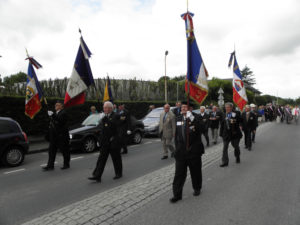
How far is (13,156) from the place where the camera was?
7.62 metres

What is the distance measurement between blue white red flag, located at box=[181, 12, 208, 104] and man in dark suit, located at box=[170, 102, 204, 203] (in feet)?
2.03

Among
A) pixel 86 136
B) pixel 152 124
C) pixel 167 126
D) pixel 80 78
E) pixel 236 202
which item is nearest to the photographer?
pixel 236 202

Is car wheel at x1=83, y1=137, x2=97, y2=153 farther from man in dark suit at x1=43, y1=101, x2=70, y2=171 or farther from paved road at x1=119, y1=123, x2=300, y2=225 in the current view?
paved road at x1=119, y1=123, x2=300, y2=225

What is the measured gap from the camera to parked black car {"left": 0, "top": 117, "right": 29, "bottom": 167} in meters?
7.41

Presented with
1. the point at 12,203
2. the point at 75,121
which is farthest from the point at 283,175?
the point at 75,121

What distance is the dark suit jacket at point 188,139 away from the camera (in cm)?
428

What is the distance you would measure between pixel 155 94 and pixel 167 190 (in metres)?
22.4

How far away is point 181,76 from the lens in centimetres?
9812

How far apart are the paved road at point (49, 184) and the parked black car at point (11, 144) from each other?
31 cm

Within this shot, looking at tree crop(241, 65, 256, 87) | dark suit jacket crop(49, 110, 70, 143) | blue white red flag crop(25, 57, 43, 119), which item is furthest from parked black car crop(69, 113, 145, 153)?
tree crop(241, 65, 256, 87)

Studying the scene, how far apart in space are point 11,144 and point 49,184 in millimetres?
2974

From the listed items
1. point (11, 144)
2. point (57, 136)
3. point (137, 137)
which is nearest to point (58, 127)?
point (57, 136)

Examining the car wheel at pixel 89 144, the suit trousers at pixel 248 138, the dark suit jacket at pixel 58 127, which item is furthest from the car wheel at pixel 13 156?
the suit trousers at pixel 248 138

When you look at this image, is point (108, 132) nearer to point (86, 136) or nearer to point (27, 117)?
point (86, 136)
